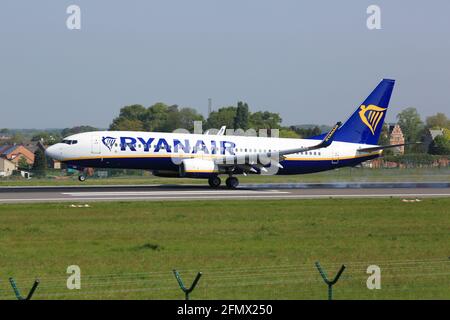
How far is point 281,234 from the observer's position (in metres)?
31.3

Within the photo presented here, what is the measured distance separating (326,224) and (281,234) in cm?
402

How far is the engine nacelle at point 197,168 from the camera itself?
5453cm

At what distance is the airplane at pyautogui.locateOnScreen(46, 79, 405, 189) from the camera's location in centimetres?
5500

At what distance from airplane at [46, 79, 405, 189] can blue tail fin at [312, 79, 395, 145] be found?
1689 millimetres

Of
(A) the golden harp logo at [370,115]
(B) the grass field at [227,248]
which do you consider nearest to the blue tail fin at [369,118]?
(A) the golden harp logo at [370,115]

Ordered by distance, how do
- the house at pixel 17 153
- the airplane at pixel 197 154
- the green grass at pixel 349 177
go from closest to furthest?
1. the airplane at pixel 197 154
2. the green grass at pixel 349 177
3. the house at pixel 17 153

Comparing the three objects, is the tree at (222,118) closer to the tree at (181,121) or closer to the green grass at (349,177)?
the tree at (181,121)

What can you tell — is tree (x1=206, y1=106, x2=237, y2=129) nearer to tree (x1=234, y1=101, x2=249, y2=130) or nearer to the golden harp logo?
tree (x1=234, y1=101, x2=249, y2=130)

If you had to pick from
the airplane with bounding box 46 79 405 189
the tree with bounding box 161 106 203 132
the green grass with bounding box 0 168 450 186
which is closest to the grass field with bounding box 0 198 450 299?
the airplane with bounding box 46 79 405 189

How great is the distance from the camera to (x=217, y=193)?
5222cm

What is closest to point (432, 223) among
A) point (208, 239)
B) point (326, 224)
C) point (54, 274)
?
point (326, 224)

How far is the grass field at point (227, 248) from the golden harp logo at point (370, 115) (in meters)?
21.0
